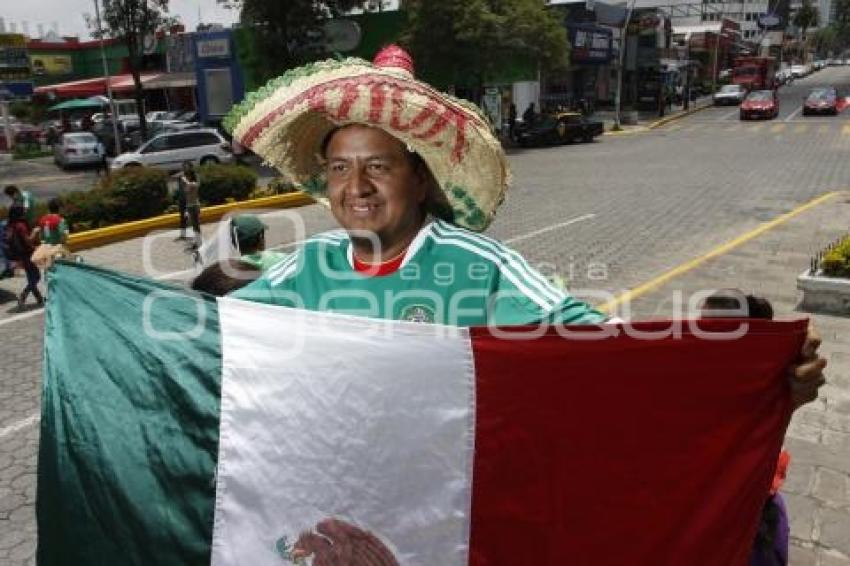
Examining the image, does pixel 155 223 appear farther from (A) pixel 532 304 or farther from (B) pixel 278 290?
(A) pixel 532 304

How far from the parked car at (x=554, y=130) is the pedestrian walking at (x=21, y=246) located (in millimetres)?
24440

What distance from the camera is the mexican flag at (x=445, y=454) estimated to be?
2.18m

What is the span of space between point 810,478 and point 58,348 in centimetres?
484

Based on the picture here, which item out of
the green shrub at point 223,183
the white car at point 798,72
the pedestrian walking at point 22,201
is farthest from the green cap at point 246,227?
the white car at point 798,72

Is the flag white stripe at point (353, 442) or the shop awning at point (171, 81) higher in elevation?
the shop awning at point (171, 81)

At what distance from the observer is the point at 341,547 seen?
2.21 metres

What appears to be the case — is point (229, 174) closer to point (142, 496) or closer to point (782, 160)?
point (142, 496)

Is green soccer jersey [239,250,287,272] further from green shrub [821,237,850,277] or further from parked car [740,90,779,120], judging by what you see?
parked car [740,90,779,120]

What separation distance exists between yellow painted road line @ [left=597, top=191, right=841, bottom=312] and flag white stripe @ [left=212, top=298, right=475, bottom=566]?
6.42m

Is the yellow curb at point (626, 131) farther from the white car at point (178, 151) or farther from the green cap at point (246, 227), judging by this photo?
the green cap at point (246, 227)

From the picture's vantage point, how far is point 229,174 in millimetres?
17938

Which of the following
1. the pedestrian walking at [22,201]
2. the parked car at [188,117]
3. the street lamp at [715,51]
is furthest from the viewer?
the street lamp at [715,51]

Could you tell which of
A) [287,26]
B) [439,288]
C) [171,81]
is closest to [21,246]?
[439,288]

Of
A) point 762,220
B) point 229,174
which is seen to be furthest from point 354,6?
point 762,220
